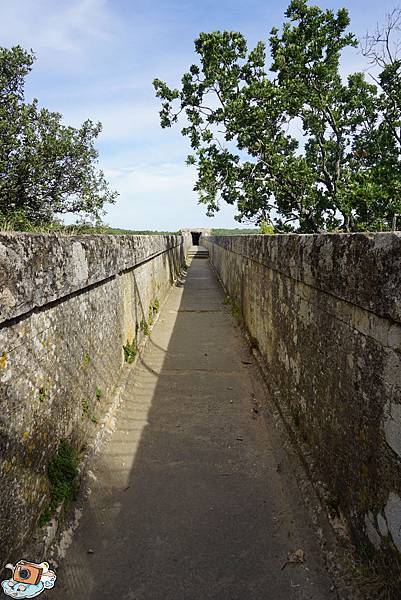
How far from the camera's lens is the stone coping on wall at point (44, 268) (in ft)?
5.42

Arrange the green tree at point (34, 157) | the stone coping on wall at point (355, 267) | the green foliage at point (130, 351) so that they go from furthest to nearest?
the green tree at point (34, 157) → the green foliage at point (130, 351) → the stone coping on wall at point (355, 267)

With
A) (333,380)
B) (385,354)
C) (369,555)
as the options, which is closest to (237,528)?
(369,555)

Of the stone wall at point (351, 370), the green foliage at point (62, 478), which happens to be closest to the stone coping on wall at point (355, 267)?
the stone wall at point (351, 370)

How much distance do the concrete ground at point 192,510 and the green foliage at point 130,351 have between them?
0.32 m

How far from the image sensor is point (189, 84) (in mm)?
16891

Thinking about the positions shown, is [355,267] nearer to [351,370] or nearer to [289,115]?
[351,370]

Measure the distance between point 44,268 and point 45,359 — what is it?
1.66ft

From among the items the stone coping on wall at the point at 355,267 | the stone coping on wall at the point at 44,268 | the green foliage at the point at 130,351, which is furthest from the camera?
the green foliage at the point at 130,351

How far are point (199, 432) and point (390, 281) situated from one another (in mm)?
2302

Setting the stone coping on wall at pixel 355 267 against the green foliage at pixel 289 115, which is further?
the green foliage at pixel 289 115

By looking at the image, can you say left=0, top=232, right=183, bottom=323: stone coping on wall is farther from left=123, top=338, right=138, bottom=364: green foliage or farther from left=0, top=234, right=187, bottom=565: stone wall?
left=123, top=338, right=138, bottom=364: green foliage

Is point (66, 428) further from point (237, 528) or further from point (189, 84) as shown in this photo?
point (189, 84)

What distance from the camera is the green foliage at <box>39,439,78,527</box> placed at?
2053 mm

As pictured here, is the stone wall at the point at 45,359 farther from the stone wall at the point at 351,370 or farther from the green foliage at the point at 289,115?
the green foliage at the point at 289,115
